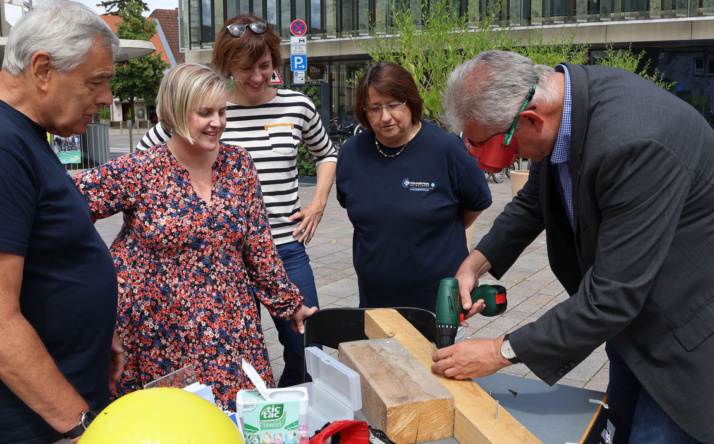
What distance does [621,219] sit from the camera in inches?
69.2

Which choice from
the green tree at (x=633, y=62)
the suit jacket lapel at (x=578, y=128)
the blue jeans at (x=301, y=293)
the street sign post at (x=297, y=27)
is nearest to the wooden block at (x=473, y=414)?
the suit jacket lapel at (x=578, y=128)

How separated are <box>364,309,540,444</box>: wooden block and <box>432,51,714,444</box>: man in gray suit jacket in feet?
0.20

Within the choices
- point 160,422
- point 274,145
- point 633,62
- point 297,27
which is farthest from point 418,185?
point 633,62

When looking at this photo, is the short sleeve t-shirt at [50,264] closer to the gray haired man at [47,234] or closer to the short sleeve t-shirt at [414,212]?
the gray haired man at [47,234]

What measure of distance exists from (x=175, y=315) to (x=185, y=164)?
58 centimetres

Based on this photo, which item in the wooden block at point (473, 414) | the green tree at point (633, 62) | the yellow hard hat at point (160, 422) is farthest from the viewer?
the green tree at point (633, 62)

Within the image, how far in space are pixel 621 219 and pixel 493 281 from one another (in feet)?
16.6

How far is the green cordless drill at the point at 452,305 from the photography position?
2.42 metres

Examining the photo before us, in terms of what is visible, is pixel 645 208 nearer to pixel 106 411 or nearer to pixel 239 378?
pixel 106 411

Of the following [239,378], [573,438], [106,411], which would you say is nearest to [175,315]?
[239,378]

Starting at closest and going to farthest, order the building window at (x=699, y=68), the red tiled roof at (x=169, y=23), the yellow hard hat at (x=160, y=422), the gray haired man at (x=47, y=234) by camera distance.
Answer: the yellow hard hat at (x=160, y=422) → the gray haired man at (x=47, y=234) → the building window at (x=699, y=68) → the red tiled roof at (x=169, y=23)

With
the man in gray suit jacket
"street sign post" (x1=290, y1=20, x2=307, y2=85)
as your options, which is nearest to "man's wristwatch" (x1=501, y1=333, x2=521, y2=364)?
the man in gray suit jacket

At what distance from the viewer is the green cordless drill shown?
2422 mm

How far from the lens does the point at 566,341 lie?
1874mm
